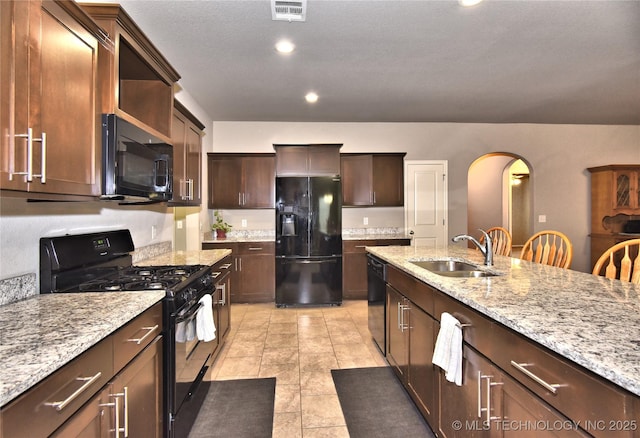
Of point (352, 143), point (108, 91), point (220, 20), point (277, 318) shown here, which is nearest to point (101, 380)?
point (108, 91)

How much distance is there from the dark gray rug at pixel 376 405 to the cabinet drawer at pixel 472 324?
860 mm

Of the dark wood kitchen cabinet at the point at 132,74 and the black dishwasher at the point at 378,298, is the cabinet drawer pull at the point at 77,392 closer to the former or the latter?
the dark wood kitchen cabinet at the point at 132,74

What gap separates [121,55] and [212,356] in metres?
2.16

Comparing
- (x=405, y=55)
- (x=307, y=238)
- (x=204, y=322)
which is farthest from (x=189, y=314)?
(x=405, y=55)

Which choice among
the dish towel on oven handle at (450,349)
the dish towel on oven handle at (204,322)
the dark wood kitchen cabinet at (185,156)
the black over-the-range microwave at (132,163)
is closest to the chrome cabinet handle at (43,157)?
the black over-the-range microwave at (132,163)

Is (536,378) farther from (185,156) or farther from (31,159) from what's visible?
(185,156)

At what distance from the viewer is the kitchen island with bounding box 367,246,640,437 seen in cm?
79

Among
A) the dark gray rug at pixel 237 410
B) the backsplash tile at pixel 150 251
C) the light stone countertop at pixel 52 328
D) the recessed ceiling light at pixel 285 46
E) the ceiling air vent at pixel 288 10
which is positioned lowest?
the dark gray rug at pixel 237 410

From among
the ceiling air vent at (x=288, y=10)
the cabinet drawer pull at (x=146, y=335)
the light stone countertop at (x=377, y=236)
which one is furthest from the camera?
the light stone countertop at (x=377, y=236)

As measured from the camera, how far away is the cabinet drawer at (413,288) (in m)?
1.78

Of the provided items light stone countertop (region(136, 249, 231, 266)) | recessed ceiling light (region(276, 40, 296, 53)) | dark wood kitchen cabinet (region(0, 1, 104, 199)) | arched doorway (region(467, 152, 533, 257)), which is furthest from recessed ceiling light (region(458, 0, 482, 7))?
arched doorway (region(467, 152, 533, 257))

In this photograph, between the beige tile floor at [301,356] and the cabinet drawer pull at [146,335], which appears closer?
the cabinet drawer pull at [146,335]

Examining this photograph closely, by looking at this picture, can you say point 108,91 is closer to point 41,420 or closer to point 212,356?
point 41,420

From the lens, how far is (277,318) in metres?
4.00
